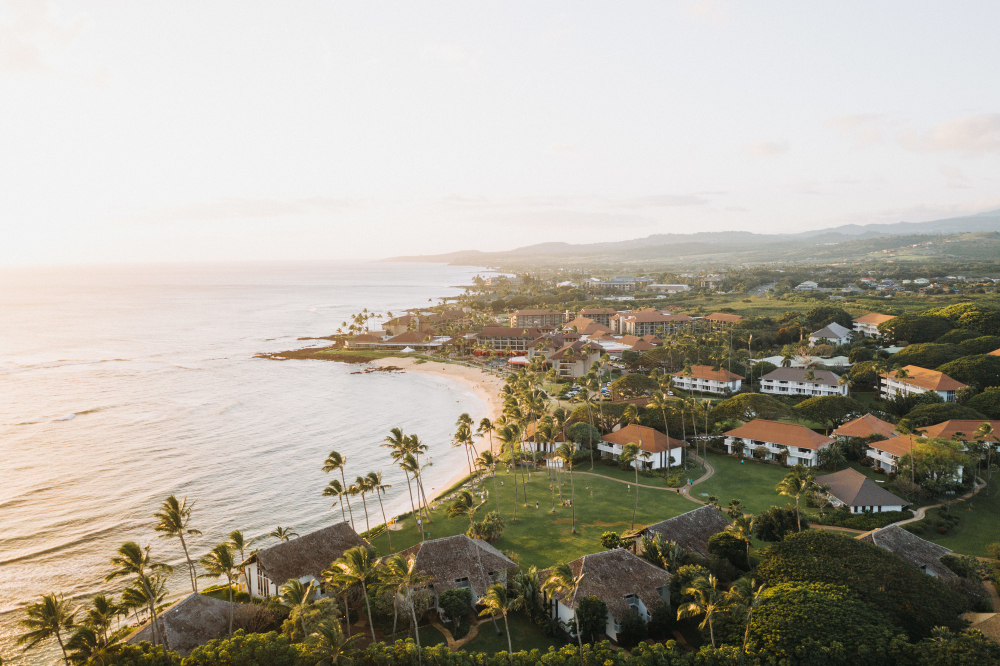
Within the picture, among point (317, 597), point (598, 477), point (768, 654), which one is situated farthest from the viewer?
point (598, 477)

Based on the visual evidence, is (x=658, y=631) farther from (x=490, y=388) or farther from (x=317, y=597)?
(x=490, y=388)

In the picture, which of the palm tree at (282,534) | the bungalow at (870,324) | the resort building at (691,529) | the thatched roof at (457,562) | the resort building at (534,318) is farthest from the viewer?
the resort building at (534,318)

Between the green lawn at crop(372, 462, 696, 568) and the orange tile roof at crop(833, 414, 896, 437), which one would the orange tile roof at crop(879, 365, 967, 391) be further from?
the green lawn at crop(372, 462, 696, 568)

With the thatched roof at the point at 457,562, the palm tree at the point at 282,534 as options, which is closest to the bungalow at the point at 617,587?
the thatched roof at the point at 457,562

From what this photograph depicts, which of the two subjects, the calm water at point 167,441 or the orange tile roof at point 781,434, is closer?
the calm water at point 167,441

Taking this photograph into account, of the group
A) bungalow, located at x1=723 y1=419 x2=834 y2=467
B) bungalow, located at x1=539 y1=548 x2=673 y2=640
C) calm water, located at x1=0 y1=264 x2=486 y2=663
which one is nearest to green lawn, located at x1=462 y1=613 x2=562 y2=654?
bungalow, located at x1=539 y1=548 x2=673 y2=640

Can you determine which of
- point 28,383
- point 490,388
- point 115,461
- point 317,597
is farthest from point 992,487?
point 28,383

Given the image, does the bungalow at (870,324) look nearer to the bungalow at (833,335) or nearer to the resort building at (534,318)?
the bungalow at (833,335)
